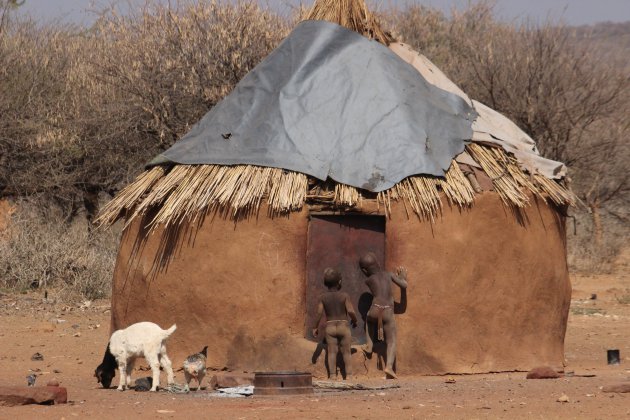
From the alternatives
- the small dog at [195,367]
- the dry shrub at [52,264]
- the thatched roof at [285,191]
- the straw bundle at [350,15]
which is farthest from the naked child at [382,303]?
the dry shrub at [52,264]

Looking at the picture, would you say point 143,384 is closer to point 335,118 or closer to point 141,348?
point 141,348

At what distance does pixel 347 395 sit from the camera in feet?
28.7

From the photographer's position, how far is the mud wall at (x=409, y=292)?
1016 cm

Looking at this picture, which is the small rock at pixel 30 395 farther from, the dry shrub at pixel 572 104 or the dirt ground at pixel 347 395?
the dry shrub at pixel 572 104

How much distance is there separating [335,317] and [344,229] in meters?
0.77

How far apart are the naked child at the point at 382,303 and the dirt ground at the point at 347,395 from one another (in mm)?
331

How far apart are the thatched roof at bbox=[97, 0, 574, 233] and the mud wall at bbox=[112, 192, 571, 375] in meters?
0.12

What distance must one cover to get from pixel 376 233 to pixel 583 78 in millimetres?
13452

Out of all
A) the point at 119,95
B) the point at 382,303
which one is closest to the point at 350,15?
the point at 382,303

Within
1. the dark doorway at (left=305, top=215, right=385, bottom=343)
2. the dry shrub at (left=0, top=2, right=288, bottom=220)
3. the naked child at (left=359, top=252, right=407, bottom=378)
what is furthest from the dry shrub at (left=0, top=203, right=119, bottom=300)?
the naked child at (left=359, top=252, right=407, bottom=378)

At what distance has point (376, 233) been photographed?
33.8 feet

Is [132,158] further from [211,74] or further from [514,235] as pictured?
[514,235]

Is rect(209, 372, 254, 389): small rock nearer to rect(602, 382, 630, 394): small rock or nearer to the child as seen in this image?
the child

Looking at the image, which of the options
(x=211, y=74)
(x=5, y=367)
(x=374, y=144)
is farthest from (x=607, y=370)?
(x=211, y=74)
